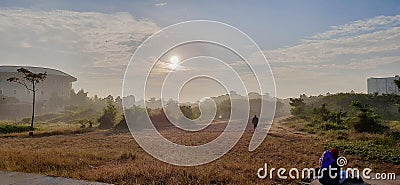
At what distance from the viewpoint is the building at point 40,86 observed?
56719mm

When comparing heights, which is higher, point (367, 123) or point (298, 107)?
point (298, 107)

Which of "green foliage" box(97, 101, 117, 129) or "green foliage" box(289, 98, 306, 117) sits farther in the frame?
"green foliage" box(289, 98, 306, 117)

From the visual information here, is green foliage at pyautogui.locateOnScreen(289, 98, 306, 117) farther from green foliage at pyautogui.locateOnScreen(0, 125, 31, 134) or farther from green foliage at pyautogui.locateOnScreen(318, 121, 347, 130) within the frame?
green foliage at pyautogui.locateOnScreen(0, 125, 31, 134)

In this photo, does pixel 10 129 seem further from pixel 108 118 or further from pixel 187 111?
pixel 187 111

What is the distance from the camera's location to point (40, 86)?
62.6 metres

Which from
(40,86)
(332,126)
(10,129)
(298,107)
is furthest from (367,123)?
(40,86)

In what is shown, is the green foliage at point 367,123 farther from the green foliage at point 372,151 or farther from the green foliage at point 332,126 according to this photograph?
the green foliage at point 372,151

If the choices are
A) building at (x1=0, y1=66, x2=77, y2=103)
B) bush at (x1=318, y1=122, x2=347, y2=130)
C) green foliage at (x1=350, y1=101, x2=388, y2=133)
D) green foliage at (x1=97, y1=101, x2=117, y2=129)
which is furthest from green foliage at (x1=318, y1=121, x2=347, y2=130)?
building at (x1=0, y1=66, x2=77, y2=103)

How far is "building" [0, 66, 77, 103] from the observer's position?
5672cm

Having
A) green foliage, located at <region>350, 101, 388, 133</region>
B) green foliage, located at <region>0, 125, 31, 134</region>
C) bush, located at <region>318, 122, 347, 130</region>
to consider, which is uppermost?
green foliage, located at <region>350, 101, 388, 133</region>

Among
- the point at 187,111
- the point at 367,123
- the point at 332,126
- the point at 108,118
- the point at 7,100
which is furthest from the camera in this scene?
the point at 7,100

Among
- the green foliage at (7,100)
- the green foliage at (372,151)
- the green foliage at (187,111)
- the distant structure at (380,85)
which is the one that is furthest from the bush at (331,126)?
the green foliage at (7,100)

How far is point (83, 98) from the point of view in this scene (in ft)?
213

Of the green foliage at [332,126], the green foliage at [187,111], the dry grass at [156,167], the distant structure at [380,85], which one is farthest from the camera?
the distant structure at [380,85]
